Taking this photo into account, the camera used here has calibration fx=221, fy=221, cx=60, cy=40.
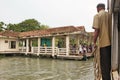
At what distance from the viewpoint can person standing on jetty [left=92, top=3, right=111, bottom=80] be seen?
3619 millimetres

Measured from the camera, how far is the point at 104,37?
3.62 meters

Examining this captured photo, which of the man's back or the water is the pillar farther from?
the water

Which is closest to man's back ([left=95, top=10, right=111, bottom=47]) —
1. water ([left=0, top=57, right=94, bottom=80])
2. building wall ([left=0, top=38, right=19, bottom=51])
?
water ([left=0, top=57, right=94, bottom=80])

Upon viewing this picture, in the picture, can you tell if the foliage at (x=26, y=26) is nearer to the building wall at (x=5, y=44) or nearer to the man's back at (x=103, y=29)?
the building wall at (x=5, y=44)

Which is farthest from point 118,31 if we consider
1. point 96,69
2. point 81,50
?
point 81,50

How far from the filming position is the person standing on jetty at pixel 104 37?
3619 mm

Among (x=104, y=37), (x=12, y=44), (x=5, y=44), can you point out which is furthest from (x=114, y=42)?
(x=12, y=44)

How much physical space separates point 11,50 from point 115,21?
2399 cm

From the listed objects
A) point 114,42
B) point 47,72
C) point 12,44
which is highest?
point 114,42

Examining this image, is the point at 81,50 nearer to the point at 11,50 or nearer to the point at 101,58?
the point at 11,50

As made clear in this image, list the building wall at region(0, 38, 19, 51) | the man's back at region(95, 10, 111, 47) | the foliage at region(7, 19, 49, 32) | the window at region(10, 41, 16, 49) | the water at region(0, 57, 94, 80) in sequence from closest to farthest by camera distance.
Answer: the man's back at region(95, 10, 111, 47) → the water at region(0, 57, 94, 80) → the building wall at region(0, 38, 19, 51) → the window at region(10, 41, 16, 49) → the foliage at region(7, 19, 49, 32)

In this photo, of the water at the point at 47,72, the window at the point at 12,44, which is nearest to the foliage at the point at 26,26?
the window at the point at 12,44

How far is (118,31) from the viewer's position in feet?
13.0

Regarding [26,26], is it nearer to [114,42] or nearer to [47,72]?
[47,72]
